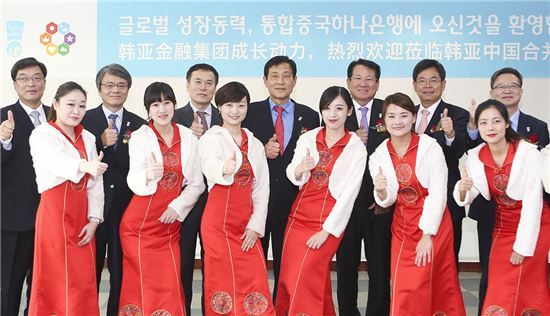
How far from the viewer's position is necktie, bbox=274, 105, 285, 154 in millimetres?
3693

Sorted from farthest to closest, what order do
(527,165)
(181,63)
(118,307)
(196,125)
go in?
(181,63)
(196,125)
(118,307)
(527,165)

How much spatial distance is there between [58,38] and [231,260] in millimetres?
3181

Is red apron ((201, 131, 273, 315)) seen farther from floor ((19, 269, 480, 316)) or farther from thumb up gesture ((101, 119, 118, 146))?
floor ((19, 269, 480, 316))

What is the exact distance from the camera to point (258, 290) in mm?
3139

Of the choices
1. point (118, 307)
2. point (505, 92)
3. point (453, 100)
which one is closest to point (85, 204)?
point (118, 307)

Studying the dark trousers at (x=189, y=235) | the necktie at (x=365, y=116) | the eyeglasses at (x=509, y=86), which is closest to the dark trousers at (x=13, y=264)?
the dark trousers at (x=189, y=235)

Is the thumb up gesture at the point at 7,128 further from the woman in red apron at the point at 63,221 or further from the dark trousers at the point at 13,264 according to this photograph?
the dark trousers at the point at 13,264

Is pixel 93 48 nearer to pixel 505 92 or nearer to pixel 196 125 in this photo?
pixel 196 125

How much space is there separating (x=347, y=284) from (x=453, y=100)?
232 cm

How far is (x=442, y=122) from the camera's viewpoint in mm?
3492

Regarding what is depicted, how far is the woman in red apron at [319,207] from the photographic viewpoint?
320 cm

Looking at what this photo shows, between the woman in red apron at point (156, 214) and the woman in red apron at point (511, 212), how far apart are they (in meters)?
1.50

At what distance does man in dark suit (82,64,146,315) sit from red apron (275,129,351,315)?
0.98m

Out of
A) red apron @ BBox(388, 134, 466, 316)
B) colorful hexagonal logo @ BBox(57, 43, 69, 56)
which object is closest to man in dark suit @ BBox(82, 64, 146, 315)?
red apron @ BBox(388, 134, 466, 316)
